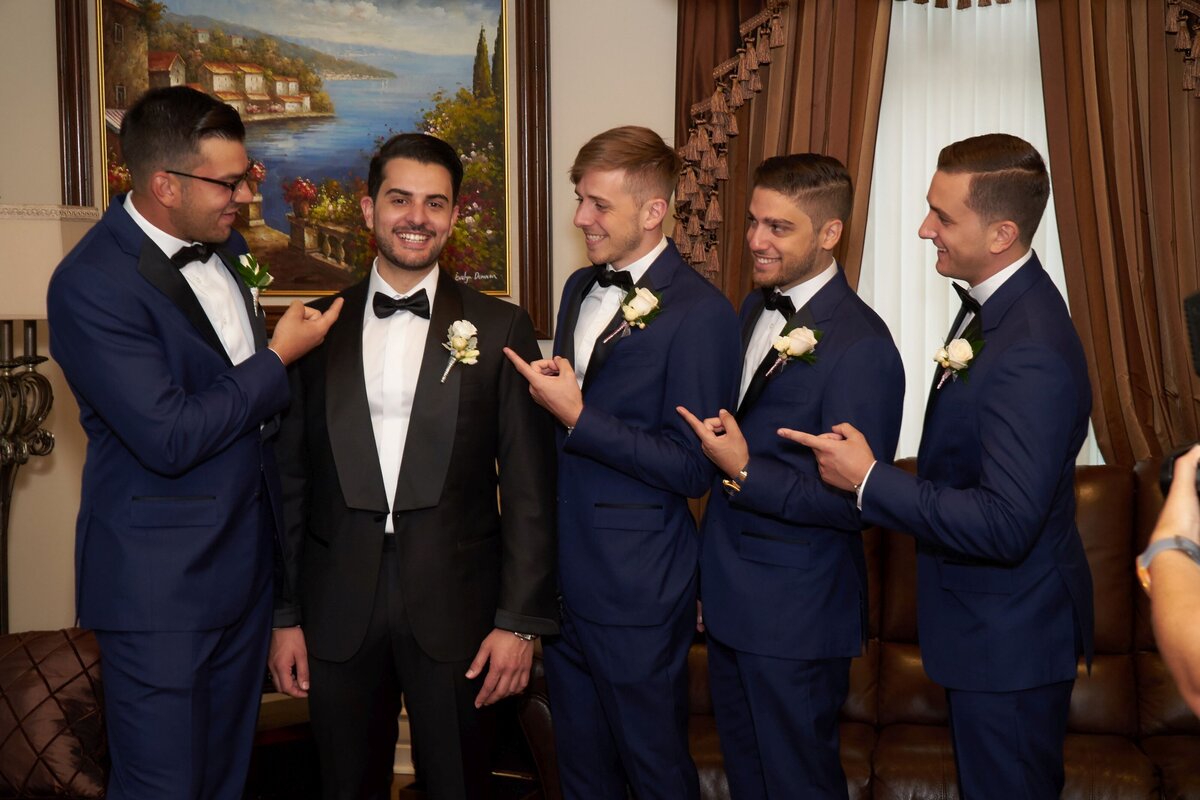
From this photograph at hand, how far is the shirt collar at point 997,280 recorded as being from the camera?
8.54 ft

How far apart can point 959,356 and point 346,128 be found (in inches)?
119

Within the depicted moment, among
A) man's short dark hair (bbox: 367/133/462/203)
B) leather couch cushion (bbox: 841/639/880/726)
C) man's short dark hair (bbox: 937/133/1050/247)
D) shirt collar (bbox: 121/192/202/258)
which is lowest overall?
leather couch cushion (bbox: 841/639/880/726)

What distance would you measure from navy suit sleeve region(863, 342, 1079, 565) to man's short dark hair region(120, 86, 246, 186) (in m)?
1.85

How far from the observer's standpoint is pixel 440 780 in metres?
2.70

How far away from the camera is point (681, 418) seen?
2809 millimetres

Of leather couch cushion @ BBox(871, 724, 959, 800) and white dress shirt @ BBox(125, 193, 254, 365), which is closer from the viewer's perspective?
white dress shirt @ BBox(125, 193, 254, 365)

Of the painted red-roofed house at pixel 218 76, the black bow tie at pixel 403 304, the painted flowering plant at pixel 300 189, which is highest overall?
the painted red-roofed house at pixel 218 76

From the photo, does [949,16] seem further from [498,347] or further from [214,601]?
[214,601]

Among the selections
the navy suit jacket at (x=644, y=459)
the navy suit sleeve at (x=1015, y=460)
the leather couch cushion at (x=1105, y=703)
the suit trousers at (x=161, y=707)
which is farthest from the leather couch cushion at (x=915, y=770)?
the suit trousers at (x=161, y=707)

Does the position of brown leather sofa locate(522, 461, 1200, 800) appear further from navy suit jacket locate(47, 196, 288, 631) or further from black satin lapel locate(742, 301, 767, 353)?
navy suit jacket locate(47, 196, 288, 631)

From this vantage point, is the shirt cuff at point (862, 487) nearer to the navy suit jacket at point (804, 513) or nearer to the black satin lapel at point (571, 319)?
the navy suit jacket at point (804, 513)

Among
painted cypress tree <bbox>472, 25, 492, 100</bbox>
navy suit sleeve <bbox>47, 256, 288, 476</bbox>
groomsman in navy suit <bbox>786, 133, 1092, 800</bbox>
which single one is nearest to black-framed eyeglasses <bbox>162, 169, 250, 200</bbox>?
navy suit sleeve <bbox>47, 256, 288, 476</bbox>

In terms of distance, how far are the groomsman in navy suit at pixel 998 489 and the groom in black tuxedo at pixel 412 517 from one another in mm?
745

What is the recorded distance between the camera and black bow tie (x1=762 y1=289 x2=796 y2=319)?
293 cm
